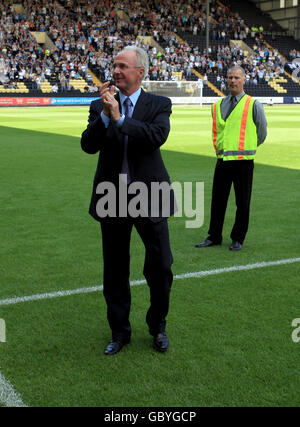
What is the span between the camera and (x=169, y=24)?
5662 cm

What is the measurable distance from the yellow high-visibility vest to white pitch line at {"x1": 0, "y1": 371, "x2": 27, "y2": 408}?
379 centimetres

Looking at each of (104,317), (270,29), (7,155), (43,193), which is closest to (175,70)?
(270,29)

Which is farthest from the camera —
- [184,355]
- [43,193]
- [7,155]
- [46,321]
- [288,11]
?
[288,11]

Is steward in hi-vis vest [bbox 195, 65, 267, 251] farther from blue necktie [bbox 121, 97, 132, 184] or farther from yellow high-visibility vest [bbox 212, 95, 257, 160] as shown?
blue necktie [bbox 121, 97, 132, 184]

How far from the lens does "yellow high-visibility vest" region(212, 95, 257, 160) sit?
20.0 feet

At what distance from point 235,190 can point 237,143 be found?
571mm

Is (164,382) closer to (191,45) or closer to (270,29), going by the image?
(191,45)

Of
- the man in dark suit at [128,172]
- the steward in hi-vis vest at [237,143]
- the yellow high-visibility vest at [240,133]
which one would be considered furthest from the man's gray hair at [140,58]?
the yellow high-visibility vest at [240,133]

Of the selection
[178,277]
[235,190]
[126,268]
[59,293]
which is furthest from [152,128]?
[235,190]

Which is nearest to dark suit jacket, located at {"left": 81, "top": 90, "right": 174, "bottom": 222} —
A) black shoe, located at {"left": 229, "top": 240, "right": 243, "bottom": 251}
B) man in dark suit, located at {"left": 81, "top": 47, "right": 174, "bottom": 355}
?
man in dark suit, located at {"left": 81, "top": 47, "right": 174, "bottom": 355}

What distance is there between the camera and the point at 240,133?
20.2 feet

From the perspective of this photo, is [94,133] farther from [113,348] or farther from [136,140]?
[113,348]

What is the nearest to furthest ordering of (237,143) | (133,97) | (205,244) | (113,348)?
(133,97) < (113,348) < (237,143) < (205,244)

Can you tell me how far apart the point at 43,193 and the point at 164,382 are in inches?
267
